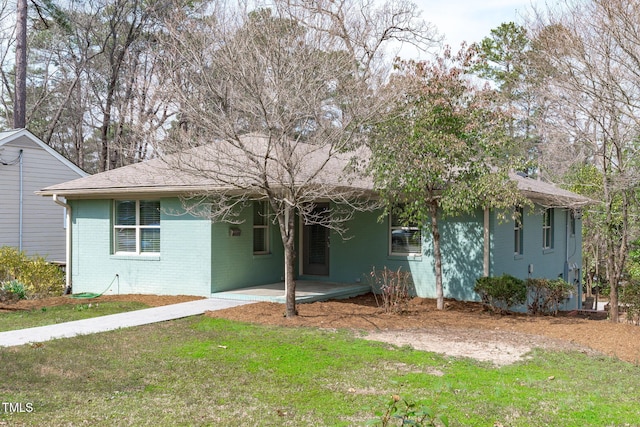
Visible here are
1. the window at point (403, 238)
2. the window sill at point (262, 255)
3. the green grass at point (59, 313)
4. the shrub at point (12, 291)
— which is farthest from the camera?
the window sill at point (262, 255)

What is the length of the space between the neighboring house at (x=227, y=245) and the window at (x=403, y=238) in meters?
0.02

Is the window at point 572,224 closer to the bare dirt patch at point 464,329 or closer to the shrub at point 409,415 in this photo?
the bare dirt patch at point 464,329

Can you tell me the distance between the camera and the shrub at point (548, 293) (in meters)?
11.8

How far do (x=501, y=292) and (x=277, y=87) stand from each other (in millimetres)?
6154

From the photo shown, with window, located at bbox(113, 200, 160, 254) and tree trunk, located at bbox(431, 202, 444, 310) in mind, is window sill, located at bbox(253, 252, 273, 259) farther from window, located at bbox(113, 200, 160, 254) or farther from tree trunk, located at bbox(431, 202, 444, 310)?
tree trunk, located at bbox(431, 202, 444, 310)

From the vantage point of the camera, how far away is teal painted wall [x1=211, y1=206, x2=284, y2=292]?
41.5ft

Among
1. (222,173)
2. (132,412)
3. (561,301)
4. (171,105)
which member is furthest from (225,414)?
(561,301)

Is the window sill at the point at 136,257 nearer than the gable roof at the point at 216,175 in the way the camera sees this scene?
No

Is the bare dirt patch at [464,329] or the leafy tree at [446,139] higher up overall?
the leafy tree at [446,139]

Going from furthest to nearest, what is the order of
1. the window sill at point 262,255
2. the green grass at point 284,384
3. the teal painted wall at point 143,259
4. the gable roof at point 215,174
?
the window sill at point 262,255
the teal painted wall at point 143,259
the gable roof at point 215,174
the green grass at point 284,384

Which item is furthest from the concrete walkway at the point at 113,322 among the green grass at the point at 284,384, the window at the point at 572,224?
the window at the point at 572,224

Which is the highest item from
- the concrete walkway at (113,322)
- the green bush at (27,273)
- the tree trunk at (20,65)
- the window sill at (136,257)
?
the tree trunk at (20,65)

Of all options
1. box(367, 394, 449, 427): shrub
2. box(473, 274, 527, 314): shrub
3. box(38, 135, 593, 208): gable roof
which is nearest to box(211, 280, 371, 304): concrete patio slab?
box(38, 135, 593, 208): gable roof

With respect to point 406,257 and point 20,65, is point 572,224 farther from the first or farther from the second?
point 20,65
